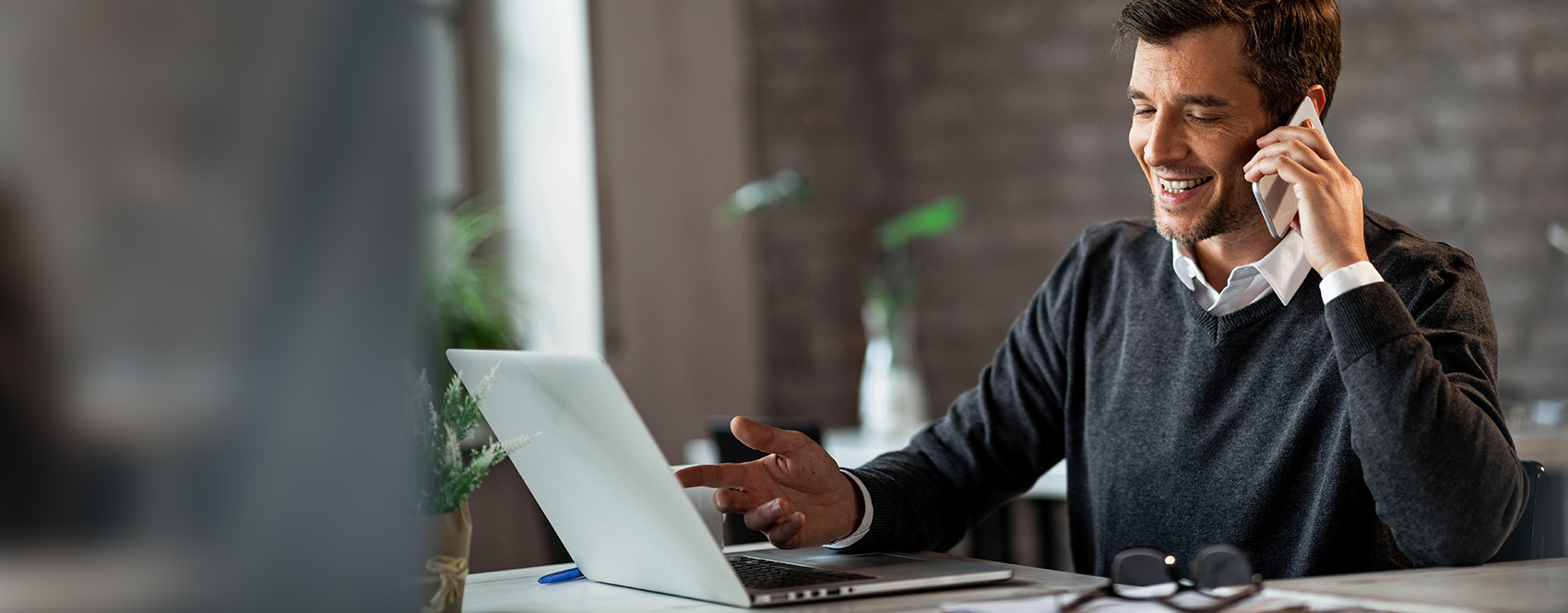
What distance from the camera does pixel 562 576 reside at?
4.07ft

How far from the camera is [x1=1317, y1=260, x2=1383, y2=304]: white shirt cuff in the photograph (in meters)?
1.23

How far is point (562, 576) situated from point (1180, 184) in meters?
0.82

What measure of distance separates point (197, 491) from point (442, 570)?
0.49m

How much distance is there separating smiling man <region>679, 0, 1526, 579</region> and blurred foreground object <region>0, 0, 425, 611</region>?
0.69 meters

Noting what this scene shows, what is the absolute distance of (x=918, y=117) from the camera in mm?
4277

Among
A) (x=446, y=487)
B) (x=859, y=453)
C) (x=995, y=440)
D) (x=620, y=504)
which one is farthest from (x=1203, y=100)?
(x=859, y=453)

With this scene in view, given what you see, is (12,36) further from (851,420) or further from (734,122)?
(851,420)

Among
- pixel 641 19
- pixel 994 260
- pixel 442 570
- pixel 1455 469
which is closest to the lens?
pixel 442 570

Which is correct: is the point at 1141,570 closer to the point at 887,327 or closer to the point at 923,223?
the point at 887,327

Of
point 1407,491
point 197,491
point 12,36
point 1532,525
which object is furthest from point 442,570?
point 1532,525

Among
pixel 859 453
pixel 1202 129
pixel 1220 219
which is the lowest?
pixel 859 453

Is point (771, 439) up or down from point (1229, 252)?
down

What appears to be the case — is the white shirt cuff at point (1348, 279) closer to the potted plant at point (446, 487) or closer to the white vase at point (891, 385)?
the potted plant at point (446, 487)

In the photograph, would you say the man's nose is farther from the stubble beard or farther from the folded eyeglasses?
the folded eyeglasses
